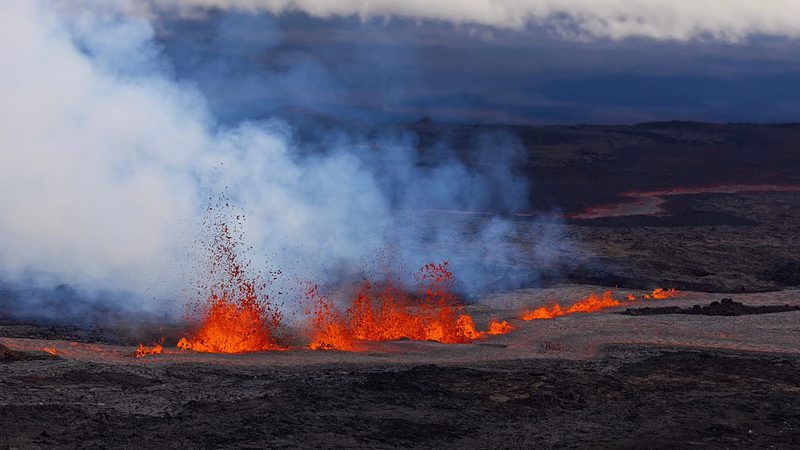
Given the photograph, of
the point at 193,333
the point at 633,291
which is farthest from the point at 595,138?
the point at 193,333

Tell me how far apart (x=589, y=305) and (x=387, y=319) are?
7.40m

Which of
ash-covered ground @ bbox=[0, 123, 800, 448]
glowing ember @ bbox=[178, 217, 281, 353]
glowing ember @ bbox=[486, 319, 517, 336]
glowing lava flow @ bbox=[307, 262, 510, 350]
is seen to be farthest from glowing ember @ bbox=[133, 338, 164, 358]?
glowing ember @ bbox=[486, 319, 517, 336]

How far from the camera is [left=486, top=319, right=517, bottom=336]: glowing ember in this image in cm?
2200

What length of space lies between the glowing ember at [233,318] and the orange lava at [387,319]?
1.16 meters

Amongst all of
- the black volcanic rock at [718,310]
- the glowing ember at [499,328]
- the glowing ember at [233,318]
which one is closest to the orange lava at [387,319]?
the glowing ember at [499,328]

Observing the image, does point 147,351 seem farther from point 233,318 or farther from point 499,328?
point 499,328

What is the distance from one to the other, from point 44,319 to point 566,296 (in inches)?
615

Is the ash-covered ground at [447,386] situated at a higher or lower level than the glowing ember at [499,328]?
lower

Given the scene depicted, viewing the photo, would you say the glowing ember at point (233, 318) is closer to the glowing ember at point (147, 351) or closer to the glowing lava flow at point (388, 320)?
the glowing ember at point (147, 351)

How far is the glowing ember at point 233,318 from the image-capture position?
18547 mm

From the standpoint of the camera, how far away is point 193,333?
20.5 metres

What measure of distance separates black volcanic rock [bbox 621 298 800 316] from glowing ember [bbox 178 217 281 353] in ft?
34.5

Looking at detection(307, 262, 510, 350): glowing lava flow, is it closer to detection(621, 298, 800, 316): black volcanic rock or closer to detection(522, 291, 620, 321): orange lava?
detection(522, 291, 620, 321): orange lava

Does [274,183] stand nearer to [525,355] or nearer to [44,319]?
[44,319]
